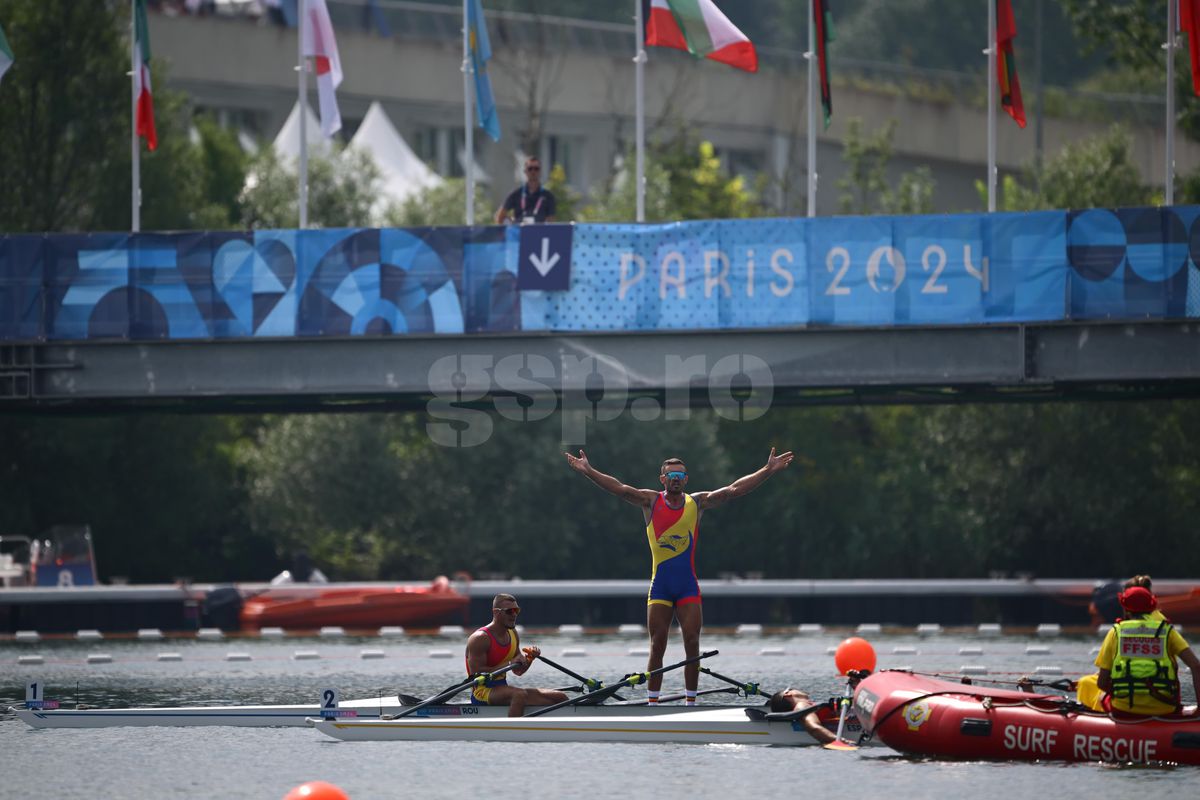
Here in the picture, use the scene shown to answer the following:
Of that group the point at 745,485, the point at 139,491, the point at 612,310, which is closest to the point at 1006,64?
the point at 612,310

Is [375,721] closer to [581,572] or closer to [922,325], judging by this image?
[922,325]

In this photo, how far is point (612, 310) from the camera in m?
30.7

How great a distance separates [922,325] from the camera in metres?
29.9

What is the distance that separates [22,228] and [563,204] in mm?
16452

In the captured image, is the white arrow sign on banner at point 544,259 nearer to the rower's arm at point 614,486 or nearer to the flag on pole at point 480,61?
the flag on pole at point 480,61

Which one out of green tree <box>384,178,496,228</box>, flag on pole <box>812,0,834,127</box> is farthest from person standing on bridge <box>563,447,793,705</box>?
green tree <box>384,178,496,228</box>

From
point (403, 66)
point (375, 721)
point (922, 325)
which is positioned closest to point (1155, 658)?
point (375, 721)

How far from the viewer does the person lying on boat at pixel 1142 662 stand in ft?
56.9

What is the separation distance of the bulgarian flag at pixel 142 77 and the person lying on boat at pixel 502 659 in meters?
17.7

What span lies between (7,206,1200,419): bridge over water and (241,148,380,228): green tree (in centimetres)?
2531

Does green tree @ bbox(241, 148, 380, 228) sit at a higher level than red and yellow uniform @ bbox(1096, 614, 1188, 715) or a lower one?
higher

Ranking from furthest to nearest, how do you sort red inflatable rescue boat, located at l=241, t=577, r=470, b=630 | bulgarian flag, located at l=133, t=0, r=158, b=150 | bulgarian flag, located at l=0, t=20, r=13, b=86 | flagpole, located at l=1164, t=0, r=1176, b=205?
red inflatable rescue boat, located at l=241, t=577, r=470, b=630 < bulgarian flag, located at l=133, t=0, r=158, b=150 < bulgarian flag, located at l=0, t=20, r=13, b=86 < flagpole, located at l=1164, t=0, r=1176, b=205

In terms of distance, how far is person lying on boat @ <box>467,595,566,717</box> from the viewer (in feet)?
64.1

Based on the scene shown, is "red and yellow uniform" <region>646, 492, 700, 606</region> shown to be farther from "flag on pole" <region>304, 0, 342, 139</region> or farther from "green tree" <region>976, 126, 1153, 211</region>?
"green tree" <region>976, 126, 1153, 211</region>
